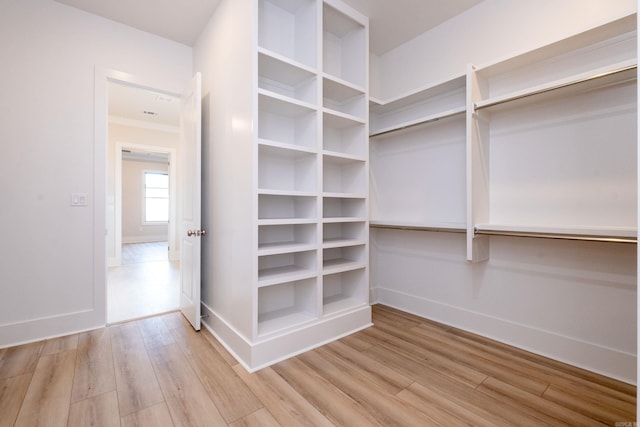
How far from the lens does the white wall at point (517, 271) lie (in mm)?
1788

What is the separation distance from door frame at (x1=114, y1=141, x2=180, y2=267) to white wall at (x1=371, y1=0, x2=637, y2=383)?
15.1 ft

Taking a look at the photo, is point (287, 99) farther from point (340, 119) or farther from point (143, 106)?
point (143, 106)

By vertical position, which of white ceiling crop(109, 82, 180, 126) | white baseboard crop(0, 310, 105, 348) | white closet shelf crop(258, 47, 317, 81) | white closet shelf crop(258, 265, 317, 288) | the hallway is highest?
white ceiling crop(109, 82, 180, 126)

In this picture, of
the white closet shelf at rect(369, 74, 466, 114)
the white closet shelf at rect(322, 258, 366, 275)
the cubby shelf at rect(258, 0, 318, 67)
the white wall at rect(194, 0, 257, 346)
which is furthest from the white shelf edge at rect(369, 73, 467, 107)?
the white closet shelf at rect(322, 258, 366, 275)

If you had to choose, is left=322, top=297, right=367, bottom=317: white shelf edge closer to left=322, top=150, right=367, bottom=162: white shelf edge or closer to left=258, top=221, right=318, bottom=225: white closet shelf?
left=258, top=221, right=318, bottom=225: white closet shelf

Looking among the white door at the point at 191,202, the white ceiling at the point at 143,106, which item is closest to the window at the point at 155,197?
the white ceiling at the point at 143,106

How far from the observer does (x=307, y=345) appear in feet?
6.97

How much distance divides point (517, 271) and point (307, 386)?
173 centimetres

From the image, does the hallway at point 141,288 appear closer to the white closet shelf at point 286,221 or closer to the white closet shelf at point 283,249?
the white closet shelf at point 283,249

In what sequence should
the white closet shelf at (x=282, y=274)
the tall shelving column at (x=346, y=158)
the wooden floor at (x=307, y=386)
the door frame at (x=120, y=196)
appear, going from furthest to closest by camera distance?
1. the door frame at (x=120, y=196)
2. the tall shelving column at (x=346, y=158)
3. the white closet shelf at (x=282, y=274)
4. the wooden floor at (x=307, y=386)

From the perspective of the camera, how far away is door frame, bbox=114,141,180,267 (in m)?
5.20

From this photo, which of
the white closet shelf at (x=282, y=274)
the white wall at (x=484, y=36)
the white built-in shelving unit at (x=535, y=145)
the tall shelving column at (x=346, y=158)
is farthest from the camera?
the tall shelving column at (x=346, y=158)

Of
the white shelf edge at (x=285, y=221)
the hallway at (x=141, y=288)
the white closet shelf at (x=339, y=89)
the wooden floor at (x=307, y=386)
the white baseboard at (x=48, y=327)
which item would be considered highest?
the white closet shelf at (x=339, y=89)

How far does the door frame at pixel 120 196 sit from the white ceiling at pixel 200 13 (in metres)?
3.24
